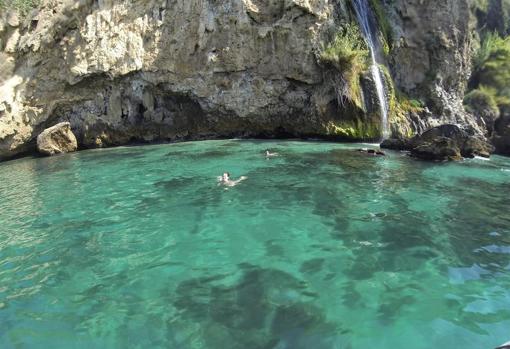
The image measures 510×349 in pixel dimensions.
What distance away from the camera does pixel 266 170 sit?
15.6m

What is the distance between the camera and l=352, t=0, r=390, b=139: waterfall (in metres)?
24.9

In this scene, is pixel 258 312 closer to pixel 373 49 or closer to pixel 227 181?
pixel 227 181

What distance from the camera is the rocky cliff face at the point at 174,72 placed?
23.0 m

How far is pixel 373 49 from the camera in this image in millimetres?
26766

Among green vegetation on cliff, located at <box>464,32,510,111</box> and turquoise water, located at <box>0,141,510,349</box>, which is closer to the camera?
turquoise water, located at <box>0,141,510,349</box>

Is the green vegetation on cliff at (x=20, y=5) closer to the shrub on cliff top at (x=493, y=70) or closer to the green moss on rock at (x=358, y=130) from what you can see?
the green moss on rock at (x=358, y=130)

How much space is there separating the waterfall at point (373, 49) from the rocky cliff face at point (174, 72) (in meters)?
0.70

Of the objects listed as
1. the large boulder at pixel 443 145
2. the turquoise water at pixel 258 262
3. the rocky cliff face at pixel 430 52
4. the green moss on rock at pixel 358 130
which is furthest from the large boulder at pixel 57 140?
the rocky cliff face at pixel 430 52

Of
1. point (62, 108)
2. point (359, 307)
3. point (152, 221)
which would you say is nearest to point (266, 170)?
point (152, 221)

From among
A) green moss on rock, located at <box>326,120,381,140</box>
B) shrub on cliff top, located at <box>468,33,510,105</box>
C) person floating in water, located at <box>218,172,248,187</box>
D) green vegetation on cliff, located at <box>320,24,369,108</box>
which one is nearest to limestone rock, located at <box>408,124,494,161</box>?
green moss on rock, located at <box>326,120,381,140</box>

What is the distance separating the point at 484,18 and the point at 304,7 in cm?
4235

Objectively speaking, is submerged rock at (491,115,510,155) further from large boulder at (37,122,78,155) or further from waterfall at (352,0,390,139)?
large boulder at (37,122,78,155)

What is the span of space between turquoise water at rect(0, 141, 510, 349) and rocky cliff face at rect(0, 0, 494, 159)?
33.3ft

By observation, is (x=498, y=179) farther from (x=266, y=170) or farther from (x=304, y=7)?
(x=304, y=7)
